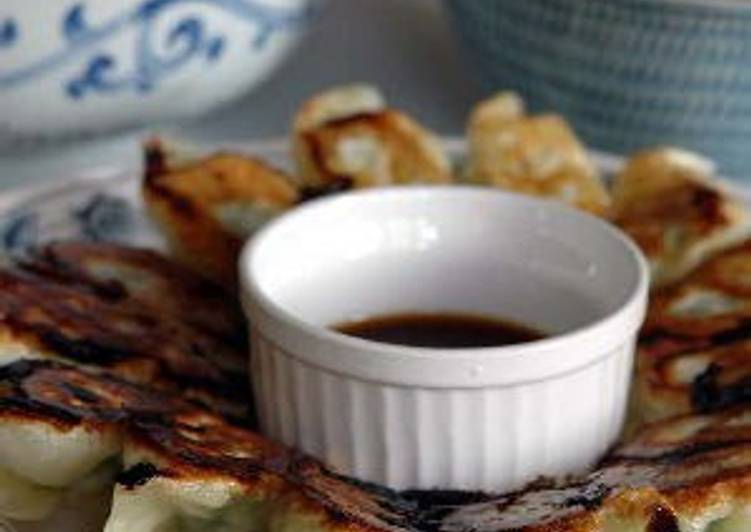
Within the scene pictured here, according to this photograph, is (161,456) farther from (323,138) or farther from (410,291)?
(323,138)

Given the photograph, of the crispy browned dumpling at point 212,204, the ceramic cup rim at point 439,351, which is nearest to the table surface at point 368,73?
the crispy browned dumpling at point 212,204

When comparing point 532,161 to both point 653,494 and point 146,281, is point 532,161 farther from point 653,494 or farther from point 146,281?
point 653,494

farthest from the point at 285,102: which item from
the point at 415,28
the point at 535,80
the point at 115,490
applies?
the point at 115,490

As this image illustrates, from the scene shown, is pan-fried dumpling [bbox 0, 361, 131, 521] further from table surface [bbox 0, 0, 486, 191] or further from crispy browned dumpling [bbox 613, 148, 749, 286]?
table surface [bbox 0, 0, 486, 191]

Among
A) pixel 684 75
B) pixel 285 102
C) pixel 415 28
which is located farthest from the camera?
pixel 415 28

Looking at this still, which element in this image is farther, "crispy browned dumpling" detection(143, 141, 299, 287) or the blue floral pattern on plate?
the blue floral pattern on plate

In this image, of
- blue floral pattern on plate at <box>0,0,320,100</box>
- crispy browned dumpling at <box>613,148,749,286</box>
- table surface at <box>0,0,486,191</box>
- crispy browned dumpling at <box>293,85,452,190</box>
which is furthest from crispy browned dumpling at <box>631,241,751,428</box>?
table surface at <box>0,0,486,191</box>

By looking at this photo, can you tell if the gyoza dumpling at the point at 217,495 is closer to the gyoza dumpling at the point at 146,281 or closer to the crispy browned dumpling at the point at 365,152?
the gyoza dumpling at the point at 146,281
